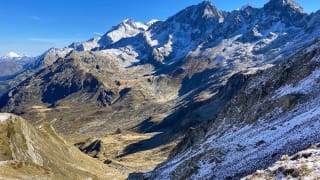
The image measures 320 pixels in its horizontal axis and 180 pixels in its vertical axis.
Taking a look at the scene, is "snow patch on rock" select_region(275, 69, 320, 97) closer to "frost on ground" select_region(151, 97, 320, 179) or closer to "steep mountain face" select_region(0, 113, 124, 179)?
"frost on ground" select_region(151, 97, 320, 179)

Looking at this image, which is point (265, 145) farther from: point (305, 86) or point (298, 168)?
point (305, 86)

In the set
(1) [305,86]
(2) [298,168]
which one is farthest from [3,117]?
(2) [298,168]

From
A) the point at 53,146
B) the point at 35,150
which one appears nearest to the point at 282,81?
the point at 35,150

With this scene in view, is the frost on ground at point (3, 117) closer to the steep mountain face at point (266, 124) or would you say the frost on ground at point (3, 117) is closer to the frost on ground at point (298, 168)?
the steep mountain face at point (266, 124)

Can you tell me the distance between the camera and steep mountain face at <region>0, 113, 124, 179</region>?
8988 cm

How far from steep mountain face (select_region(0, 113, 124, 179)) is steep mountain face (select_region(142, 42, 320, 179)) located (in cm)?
2632

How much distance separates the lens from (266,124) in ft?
222

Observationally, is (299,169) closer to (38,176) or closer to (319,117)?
(319,117)

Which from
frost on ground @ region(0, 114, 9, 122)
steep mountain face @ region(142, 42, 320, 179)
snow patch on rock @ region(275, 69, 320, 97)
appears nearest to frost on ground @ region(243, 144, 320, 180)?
steep mountain face @ region(142, 42, 320, 179)

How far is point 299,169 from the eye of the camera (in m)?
33.7

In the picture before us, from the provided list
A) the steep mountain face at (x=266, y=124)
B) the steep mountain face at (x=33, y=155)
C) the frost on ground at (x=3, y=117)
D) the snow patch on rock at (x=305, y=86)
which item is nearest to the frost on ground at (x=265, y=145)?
the steep mountain face at (x=266, y=124)

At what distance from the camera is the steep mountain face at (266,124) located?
1944 inches

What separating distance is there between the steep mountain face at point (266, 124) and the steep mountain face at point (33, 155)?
2632 cm

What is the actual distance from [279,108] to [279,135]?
62.1ft
